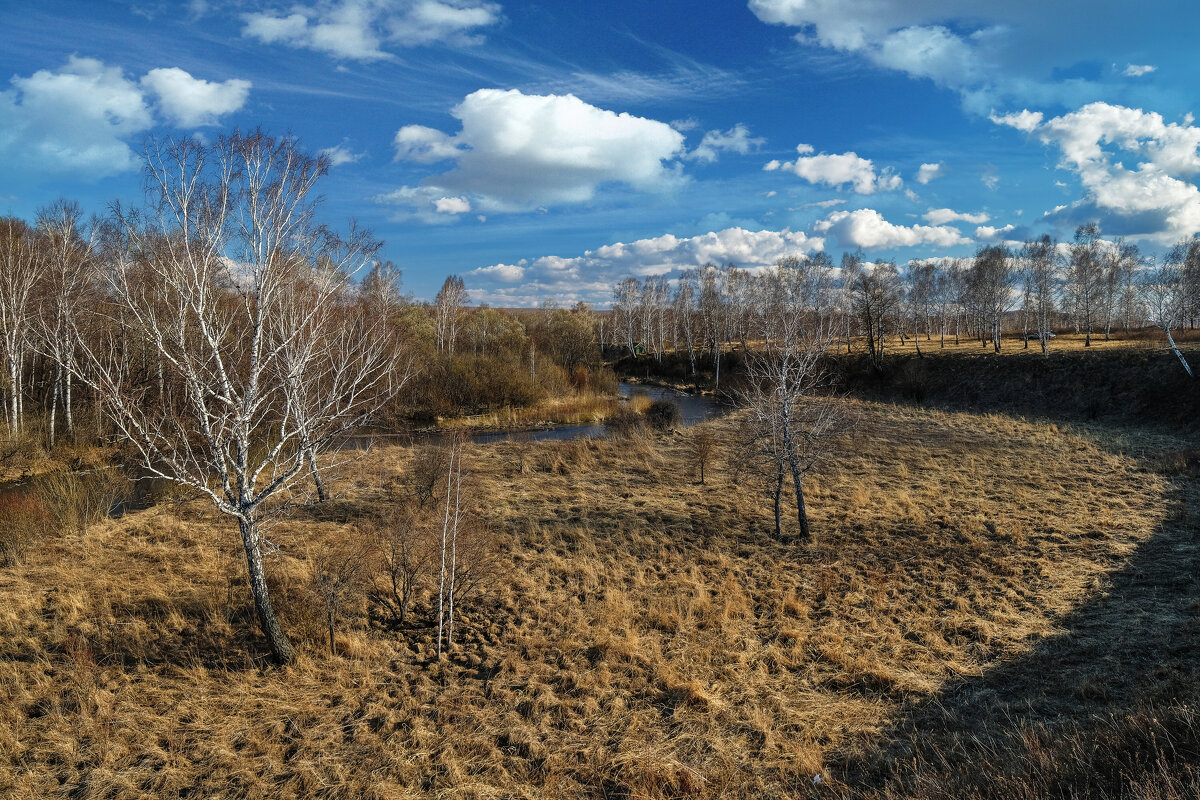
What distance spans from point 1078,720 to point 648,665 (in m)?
4.79

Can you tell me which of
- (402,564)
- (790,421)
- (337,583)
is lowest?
(402,564)

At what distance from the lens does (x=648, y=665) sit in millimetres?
7785

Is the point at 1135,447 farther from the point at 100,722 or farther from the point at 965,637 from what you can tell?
the point at 100,722

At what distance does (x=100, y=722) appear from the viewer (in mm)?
6289

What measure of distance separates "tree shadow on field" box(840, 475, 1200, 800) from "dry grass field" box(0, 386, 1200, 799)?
39mm

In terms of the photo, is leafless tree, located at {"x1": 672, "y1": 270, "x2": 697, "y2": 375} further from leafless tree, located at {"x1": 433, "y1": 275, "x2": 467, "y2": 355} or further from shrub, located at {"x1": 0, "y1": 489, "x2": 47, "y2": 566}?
shrub, located at {"x1": 0, "y1": 489, "x2": 47, "y2": 566}

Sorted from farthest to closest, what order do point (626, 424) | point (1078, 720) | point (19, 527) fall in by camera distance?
point (626, 424) → point (19, 527) → point (1078, 720)

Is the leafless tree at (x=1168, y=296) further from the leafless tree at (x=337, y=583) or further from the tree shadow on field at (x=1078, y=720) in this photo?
the leafless tree at (x=337, y=583)

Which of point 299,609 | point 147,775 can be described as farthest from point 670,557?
point 147,775

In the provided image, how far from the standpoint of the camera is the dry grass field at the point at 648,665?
5516mm

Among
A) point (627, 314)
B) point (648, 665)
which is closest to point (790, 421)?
point (648, 665)

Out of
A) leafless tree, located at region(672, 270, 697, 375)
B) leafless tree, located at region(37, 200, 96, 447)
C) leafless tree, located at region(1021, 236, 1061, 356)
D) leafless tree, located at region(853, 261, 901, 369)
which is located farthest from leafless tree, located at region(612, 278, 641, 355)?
leafless tree, located at region(37, 200, 96, 447)

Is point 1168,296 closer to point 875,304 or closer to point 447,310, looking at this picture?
point 875,304

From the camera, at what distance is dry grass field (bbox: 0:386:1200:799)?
552cm
